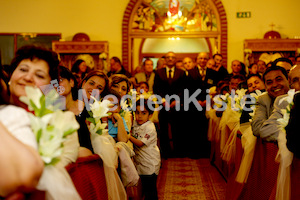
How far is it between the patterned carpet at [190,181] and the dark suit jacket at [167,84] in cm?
189

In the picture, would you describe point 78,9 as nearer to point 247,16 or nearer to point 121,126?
point 247,16

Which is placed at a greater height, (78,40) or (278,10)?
(278,10)

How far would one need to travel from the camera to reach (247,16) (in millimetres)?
12547

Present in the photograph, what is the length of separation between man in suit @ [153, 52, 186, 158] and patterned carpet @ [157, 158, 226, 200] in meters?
1.12

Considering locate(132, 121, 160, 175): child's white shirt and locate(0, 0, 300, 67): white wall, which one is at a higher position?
locate(0, 0, 300, 67): white wall

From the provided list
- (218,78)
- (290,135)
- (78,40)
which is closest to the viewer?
(290,135)

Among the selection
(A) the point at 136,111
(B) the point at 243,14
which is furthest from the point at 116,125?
(B) the point at 243,14

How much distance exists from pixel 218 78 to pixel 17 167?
9.16 m

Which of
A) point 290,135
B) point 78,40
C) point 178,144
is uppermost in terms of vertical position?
point 78,40

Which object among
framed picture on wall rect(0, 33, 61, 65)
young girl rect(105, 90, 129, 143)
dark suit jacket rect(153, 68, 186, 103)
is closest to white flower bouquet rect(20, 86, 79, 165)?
young girl rect(105, 90, 129, 143)

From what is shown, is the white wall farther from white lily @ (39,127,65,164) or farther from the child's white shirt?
white lily @ (39,127,65,164)

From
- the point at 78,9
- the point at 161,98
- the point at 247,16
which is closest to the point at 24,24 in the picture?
the point at 78,9

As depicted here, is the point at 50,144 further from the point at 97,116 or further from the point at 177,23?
the point at 177,23

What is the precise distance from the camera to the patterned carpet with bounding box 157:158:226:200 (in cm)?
573
